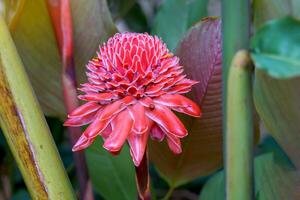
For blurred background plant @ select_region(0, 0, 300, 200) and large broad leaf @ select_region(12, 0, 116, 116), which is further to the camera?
large broad leaf @ select_region(12, 0, 116, 116)

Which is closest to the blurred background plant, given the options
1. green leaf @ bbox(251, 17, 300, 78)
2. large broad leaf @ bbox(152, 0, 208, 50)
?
green leaf @ bbox(251, 17, 300, 78)

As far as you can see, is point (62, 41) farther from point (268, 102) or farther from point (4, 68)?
point (268, 102)

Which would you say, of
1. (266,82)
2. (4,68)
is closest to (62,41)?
(4,68)

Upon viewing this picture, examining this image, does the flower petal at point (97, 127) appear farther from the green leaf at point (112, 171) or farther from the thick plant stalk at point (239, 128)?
the green leaf at point (112, 171)

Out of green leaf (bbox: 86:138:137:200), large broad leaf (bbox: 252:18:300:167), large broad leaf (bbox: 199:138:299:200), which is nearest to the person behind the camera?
large broad leaf (bbox: 252:18:300:167)

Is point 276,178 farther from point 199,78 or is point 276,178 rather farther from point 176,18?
point 176,18

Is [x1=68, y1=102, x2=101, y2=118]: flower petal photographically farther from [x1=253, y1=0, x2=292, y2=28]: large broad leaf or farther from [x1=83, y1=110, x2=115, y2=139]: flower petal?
[x1=253, y1=0, x2=292, y2=28]: large broad leaf

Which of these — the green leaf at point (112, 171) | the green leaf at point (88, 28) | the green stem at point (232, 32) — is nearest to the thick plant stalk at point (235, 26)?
the green stem at point (232, 32)
